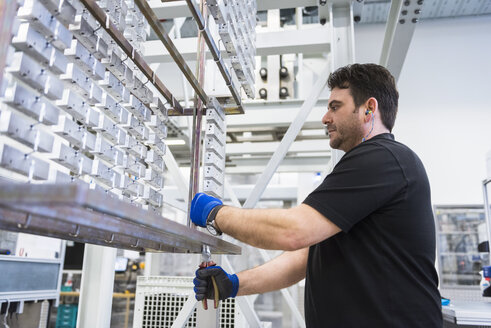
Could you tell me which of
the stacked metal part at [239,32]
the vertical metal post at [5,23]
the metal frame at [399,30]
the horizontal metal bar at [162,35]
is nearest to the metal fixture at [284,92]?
the metal frame at [399,30]

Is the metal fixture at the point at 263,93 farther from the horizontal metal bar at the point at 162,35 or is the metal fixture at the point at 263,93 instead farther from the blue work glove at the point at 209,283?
the blue work glove at the point at 209,283

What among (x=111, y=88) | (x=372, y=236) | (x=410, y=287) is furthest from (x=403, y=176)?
(x=111, y=88)

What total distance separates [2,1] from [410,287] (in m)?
1.21

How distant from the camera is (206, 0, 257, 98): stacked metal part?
1417 millimetres

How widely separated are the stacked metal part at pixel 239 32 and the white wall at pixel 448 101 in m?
4.77

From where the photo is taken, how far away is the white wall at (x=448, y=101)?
235 inches

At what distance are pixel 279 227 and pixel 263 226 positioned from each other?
0.05 meters

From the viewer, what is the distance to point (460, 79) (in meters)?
6.33

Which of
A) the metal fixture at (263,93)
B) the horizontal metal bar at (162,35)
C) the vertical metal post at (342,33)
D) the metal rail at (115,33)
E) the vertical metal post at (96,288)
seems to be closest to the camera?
the metal rail at (115,33)

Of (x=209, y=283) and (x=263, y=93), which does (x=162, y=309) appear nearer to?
(x=209, y=283)

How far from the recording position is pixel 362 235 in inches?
50.1

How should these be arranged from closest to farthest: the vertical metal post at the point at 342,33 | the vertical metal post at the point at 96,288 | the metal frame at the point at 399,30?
the metal frame at the point at 399,30 < the vertical metal post at the point at 96,288 < the vertical metal post at the point at 342,33

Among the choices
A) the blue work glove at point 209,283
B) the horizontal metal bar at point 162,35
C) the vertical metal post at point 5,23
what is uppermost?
the horizontal metal bar at point 162,35

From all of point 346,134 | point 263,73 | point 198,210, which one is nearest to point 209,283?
point 198,210
